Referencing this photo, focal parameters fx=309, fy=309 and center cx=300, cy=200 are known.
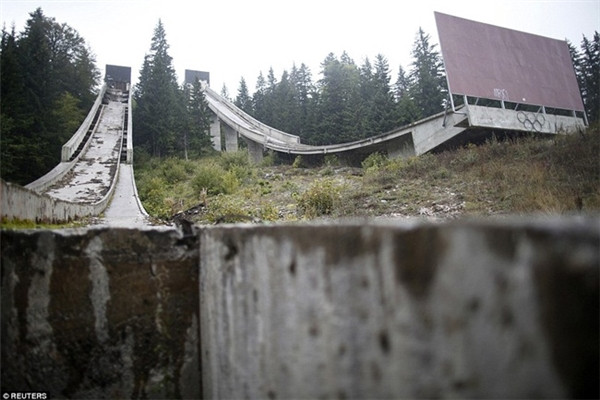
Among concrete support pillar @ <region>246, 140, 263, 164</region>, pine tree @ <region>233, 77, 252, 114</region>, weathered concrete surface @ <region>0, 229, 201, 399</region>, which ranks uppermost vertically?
pine tree @ <region>233, 77, 252, 114</region>

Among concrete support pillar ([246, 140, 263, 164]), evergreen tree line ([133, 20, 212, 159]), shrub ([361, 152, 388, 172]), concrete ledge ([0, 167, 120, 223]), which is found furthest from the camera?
evergreen tree line ([133, 20, 212, 159])

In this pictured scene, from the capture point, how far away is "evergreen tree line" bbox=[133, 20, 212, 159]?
29.6 metres

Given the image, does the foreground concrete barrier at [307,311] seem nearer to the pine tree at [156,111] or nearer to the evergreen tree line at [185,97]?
the evergreen tree line at [185,97]

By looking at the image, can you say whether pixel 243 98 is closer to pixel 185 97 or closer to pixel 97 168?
pixel 185 97

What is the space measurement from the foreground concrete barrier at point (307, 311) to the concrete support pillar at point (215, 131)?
31834 millimetres

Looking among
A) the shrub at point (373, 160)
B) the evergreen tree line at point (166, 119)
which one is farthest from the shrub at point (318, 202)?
the evergreen tree line at point (166, 119)

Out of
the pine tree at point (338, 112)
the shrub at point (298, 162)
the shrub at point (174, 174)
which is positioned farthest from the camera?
the pine tree at point (338, 112)

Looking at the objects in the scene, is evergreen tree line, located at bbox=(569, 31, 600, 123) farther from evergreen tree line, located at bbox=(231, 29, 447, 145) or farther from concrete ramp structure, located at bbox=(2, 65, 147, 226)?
concrete ramp structure, located at bbox=(2, 65, 147, 226)

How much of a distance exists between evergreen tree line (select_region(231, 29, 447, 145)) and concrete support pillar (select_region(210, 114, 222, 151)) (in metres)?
6.60

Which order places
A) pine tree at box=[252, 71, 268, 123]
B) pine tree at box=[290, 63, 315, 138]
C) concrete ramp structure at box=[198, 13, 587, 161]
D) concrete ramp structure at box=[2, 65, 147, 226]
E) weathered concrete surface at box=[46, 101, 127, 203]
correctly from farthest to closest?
pine tree at box=[252, 71, 268, 123], pine tree at box=[290, 63, 315, 138], concrete ramp structure at box=[198, 13, 587, 161], weathered concrete surface at box=[46, 101, 127, 203], concrete ramp structure at box=[2, 65, 147, 226]

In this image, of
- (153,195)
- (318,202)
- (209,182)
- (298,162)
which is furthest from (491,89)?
(153,195)

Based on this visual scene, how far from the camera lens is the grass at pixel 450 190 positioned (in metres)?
6.23

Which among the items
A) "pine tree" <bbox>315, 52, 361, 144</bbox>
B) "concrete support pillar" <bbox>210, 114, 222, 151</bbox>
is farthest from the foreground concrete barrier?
"concrete support pillar" <bbox>210, 114, 222, 151</bbox>

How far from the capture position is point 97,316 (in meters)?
1.16
